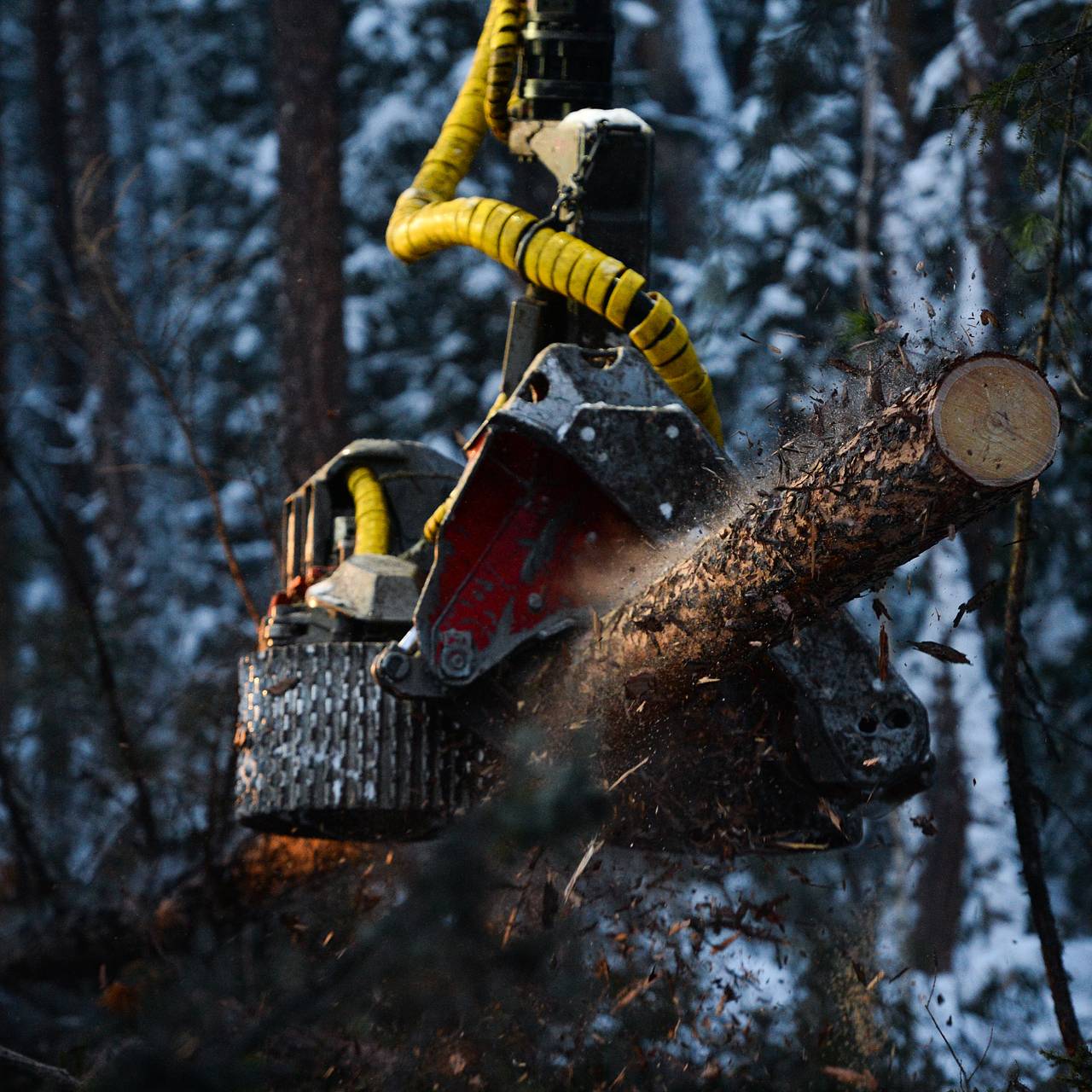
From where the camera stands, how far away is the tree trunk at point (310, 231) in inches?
429

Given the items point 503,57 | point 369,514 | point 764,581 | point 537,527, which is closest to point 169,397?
point 369,514

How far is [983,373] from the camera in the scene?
3.27 metres

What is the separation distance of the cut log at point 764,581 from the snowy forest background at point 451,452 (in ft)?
0.75

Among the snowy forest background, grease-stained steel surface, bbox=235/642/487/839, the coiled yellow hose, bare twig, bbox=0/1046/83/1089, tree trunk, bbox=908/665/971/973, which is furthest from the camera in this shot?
tree trunk, bbox=908/665/971/973

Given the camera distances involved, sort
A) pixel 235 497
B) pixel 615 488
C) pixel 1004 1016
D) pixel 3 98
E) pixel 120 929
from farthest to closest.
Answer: pixel 3 98, pixel 235 497, pixel 1004 1016, pixel 120 929, pixel 615 488

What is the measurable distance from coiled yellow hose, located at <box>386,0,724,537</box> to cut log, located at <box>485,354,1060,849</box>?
2.82 ft

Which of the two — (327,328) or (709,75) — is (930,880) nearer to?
(327,328)

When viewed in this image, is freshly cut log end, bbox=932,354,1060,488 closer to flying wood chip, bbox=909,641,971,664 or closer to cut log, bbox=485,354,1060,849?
cut log, bbox=485,354,1060,849

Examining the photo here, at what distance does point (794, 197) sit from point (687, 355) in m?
8.85

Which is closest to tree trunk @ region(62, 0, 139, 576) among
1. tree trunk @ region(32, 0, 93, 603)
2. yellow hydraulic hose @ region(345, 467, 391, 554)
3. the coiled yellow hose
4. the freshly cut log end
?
tree trunk @ region(32, 0, 93, 603)

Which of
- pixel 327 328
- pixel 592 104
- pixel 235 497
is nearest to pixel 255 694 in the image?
pixel 592 104

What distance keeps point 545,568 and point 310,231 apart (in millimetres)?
7491

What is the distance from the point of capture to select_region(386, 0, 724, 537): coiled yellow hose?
201 inches

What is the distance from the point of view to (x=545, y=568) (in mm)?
4730
